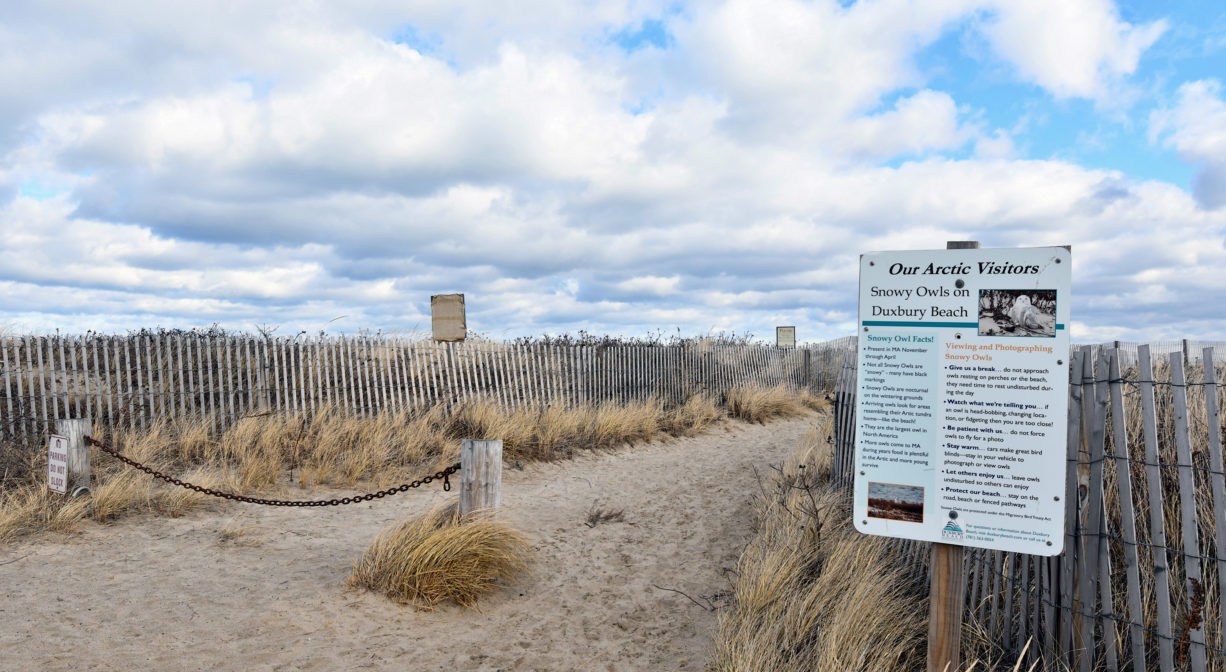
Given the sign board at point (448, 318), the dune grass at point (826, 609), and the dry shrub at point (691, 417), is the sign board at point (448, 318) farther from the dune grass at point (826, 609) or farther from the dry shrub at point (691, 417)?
the dune grass at point (826, 609)

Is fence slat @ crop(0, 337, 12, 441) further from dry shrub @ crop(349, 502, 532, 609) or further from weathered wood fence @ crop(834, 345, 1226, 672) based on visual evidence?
weathered wood fence @ crop(834, 345, 1226, 672)

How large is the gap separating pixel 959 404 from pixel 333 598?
431cm

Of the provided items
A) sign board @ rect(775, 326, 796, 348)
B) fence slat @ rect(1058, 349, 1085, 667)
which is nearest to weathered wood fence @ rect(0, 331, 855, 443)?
sign board @ rect(775, 326, 796, 348)

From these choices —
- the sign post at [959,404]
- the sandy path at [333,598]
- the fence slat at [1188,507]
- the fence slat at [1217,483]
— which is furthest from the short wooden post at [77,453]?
the fence slat at [1217,483]

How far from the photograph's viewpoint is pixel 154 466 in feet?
28.6

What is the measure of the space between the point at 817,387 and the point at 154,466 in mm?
19491

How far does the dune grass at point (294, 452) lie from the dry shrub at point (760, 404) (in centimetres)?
389

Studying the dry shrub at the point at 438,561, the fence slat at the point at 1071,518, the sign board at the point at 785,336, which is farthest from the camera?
the sign board at the point at 785,336

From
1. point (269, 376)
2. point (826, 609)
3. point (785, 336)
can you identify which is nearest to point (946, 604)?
point (826, 609)

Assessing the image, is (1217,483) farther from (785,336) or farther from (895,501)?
(785,336)

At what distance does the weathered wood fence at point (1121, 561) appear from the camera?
3.36 meters

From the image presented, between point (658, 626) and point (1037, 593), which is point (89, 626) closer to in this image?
point (658, 626)

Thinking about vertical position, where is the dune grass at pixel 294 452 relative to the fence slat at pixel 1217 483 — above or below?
below

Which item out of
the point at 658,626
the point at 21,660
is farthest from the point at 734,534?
the point at 21,660
